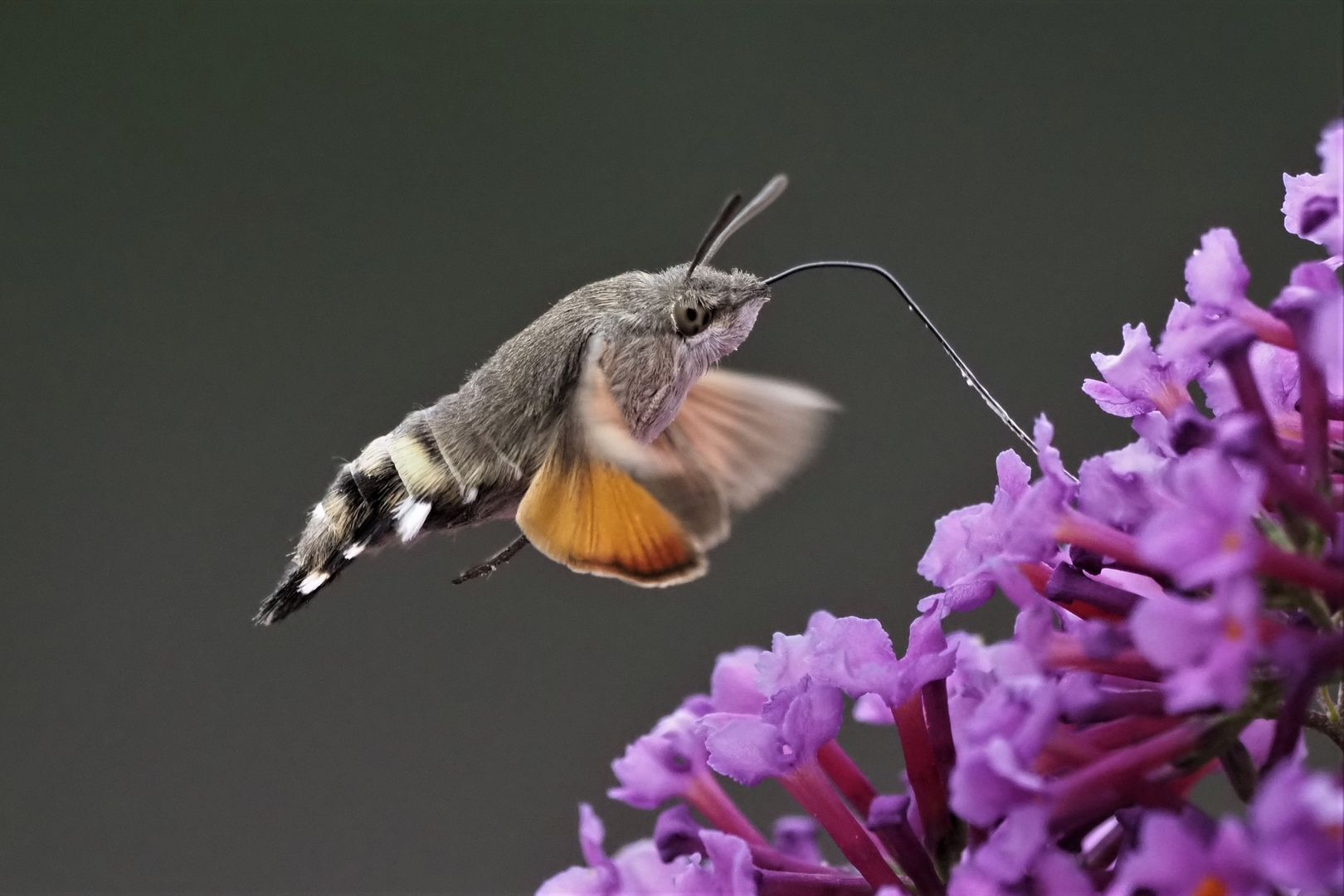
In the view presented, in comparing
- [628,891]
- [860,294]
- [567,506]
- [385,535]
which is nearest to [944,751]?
[628,891]

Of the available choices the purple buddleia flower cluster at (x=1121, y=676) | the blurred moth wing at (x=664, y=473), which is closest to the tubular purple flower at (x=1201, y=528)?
the purple buddleia flower cluster at (x=1121, y=676)

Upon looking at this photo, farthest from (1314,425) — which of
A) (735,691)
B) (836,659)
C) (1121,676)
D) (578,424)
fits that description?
(578,424)

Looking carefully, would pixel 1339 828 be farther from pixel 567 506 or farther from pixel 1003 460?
pixel 567 506

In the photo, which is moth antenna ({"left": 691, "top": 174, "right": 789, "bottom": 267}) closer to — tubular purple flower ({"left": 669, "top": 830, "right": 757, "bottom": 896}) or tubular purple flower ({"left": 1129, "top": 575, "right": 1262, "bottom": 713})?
tubular purple flower ({"left": 669, "top": 830, "right": 757, "bottom": 896})

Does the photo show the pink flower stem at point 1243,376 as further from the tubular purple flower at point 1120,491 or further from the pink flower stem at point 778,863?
the pink flower stem at point 778,863

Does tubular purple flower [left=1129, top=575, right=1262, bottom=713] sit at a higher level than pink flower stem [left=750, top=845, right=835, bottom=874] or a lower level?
higher

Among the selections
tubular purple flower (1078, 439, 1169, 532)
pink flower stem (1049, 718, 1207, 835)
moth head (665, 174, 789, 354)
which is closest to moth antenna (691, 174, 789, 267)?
moth head (665, 174, 789, 354)
